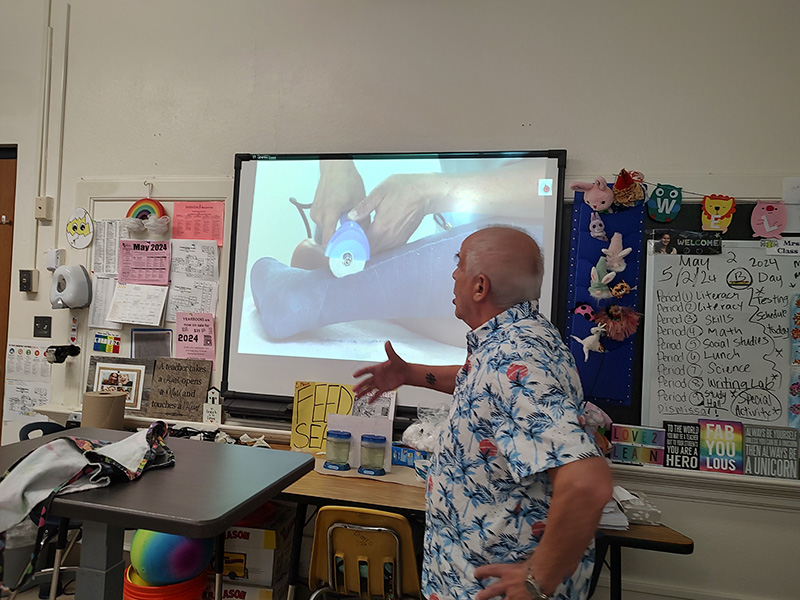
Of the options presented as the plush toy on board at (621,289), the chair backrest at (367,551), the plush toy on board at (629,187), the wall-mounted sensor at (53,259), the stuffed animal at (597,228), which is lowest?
the chair backrest at (367,551)

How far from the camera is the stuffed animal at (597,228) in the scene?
2508mm

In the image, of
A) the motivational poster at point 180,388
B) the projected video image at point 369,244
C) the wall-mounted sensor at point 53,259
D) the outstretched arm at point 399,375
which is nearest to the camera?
the outstretched arm at point 399,375

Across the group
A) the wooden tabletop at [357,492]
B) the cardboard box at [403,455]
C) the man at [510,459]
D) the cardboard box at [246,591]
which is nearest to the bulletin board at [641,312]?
the cardboard box at [403,455]

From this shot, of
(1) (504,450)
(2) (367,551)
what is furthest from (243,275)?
(1) (504,450)

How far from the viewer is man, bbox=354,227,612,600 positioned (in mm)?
1011

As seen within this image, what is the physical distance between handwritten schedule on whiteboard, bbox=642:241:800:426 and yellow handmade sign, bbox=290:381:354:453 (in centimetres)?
140

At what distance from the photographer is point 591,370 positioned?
8.21 feet

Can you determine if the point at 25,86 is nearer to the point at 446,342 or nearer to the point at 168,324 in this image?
the point at 168,324

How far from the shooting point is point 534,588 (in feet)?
3.38

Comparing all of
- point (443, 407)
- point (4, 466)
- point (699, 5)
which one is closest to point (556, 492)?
point (4, 466)

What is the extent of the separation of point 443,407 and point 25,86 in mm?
3039

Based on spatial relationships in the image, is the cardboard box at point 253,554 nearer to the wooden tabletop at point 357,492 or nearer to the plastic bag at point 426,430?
the wooden tabletop at point 357,492

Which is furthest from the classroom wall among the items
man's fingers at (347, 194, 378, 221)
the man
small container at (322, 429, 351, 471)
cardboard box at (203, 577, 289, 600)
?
the man

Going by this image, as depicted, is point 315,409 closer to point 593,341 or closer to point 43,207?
point 593,341
